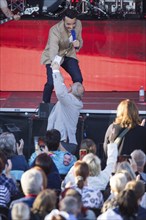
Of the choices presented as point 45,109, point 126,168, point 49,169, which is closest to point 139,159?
point 126,168

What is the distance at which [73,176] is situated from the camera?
7.55 m

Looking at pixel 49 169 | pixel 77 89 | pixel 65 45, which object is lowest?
pixel 49 169

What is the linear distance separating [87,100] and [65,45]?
2283mm

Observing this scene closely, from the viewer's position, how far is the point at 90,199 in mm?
7133

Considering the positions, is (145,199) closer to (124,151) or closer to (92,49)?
(124,151)

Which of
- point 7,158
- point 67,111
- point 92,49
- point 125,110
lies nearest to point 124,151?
point 125,110

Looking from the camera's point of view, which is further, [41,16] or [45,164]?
[41,16]

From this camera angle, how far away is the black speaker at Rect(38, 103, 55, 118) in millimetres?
11086

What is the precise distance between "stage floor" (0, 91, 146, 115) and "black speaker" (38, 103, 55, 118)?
0.43 m

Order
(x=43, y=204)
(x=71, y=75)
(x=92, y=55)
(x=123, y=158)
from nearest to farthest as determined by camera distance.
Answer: (x=43, y=204)
(x=123, y=158)
(x=71, y=75)
(x=92, y=55)

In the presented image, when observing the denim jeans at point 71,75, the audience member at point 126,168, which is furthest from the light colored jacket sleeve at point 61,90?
the audience member at point 126,168

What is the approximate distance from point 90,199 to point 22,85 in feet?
26.3

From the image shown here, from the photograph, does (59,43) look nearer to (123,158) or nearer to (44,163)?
(123,158)

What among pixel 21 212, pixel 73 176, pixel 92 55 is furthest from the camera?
pixel 92 55
